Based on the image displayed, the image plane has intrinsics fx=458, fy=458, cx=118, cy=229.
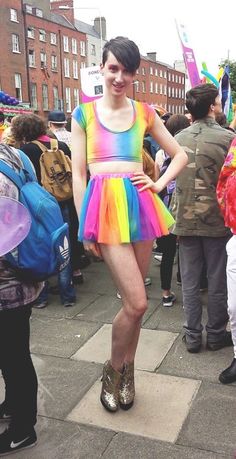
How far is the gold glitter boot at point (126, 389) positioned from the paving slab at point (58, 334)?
0.82 metres

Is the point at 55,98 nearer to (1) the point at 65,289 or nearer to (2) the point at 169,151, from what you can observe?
(1) the point at 65,289

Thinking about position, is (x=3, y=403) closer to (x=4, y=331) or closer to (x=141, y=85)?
(x=4, y=331)

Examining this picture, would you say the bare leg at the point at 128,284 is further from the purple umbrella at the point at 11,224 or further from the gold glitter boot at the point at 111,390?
the purple umbrella at the point at 11,224

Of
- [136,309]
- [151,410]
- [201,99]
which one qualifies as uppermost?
[201,99]

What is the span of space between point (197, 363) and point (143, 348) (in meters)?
0.45

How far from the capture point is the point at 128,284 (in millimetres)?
2389

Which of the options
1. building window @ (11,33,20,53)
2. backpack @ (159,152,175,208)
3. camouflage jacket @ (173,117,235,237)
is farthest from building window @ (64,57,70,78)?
camouflage jacket @ (173,117,235,237)

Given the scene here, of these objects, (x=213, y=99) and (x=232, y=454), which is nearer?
(x=232, y=454)

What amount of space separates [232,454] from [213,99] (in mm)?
2274

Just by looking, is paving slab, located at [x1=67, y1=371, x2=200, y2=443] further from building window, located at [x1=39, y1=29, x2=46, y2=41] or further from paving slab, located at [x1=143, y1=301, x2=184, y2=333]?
building window, located at [x1=39, y1=29, x2=46, y2=41]

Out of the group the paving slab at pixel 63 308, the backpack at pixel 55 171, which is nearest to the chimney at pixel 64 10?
the backpack at pixel 55 171

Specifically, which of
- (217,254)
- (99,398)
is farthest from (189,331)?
(99,398)

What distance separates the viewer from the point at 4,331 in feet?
7.30

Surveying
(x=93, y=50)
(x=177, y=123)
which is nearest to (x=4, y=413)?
(x=177, y=123)
